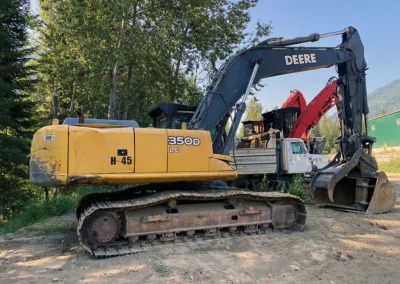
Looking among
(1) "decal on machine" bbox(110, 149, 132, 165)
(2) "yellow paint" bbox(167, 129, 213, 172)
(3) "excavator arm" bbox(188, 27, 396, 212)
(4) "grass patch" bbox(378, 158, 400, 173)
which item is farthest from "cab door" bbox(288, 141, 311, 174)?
(4) "grass patch" bbox(378, 158, 400, 173)

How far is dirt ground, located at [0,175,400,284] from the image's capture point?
4.30 meters

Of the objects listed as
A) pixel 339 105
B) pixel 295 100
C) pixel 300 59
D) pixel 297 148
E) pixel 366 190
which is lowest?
pixel 366 190

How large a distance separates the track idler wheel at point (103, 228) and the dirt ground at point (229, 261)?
292mm

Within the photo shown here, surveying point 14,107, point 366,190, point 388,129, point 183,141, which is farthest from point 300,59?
point 388,129

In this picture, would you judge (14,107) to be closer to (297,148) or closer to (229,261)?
(297,148)

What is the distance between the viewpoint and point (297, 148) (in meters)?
12.7

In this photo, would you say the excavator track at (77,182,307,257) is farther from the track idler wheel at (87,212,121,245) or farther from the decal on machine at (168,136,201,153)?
the decal on machine at (168,136,201,153)

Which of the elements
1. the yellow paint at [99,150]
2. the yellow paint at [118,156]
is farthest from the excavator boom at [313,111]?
the yellow paint at [99,150]

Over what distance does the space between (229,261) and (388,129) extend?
41.6 m

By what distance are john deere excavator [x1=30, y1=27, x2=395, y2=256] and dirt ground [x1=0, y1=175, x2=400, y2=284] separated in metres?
0.33

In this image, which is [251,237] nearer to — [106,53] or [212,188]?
[212,188]

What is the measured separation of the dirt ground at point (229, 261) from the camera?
4297 mm

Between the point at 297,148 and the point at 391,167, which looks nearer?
the point at 297,148

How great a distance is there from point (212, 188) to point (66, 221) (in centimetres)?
344
